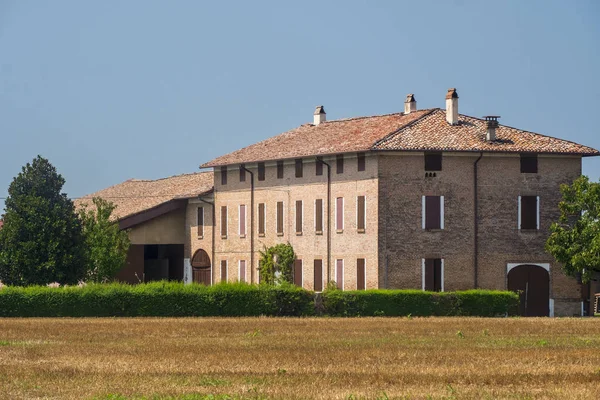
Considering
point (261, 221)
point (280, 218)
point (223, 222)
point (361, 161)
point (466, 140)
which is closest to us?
point (466, 140)

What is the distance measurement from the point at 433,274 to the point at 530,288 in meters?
4.74

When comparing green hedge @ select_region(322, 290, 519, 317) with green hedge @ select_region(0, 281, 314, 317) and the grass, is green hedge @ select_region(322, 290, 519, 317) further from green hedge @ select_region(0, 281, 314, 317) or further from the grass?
the grass

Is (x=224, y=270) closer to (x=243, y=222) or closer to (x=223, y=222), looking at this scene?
(x=223, y=222)

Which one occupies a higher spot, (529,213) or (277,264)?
(529,213)

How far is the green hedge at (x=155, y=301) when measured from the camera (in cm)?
5459

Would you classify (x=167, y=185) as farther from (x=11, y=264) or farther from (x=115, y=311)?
(x=115, y=311)

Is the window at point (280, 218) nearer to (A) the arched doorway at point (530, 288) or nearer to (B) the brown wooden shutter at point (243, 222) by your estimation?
(B) the brown wooden shutter at point (243, 222)

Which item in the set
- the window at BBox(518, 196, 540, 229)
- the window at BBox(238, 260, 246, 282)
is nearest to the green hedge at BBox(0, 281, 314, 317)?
the window at BBox(518, 196, 540, 229)

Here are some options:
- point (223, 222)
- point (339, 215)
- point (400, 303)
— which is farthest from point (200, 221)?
point (400, 303)

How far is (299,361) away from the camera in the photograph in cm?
3059

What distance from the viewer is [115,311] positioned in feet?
181

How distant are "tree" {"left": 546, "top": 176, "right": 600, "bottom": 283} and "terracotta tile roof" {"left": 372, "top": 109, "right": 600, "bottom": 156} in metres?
2.78

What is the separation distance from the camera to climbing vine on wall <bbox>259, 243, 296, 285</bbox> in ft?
226

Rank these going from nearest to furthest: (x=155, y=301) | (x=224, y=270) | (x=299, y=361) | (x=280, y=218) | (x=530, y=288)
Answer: (x=299, y=361)
(x=155, y=301)
(x=530, y=288)
(x=280, y=218)
(x=224, y=270)
